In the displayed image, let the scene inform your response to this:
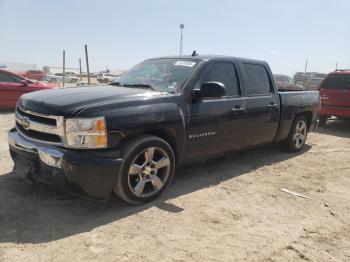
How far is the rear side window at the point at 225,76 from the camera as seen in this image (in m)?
4.92

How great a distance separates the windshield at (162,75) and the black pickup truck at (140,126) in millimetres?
13

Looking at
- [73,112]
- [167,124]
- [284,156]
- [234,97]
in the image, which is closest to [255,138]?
[234,97]

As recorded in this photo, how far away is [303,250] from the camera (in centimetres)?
330

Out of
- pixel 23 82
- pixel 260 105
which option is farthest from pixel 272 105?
pixel 23 82

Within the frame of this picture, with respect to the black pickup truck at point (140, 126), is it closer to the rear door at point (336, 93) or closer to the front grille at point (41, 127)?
the front grille at point (41, 127)

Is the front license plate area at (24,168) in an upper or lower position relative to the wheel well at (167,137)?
lower

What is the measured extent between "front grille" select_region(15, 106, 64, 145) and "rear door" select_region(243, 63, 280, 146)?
2.83 metres

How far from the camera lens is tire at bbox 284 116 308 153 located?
269 inches

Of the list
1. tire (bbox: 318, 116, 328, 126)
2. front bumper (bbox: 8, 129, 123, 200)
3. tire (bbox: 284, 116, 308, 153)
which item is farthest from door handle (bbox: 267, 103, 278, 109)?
tire (bbox: 318, 116, 328, 126)

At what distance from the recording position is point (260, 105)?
5621mm

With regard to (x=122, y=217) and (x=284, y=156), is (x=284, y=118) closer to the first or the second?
(x=284, y=156)

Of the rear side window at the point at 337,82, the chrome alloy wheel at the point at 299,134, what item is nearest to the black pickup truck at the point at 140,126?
the chrome alloy wheel at the point at 299,134

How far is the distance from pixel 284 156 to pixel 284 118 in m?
0.84

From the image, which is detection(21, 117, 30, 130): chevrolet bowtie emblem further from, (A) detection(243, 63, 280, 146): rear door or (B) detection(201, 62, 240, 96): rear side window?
(A) detection(243, 63, 280, 146): rear door
